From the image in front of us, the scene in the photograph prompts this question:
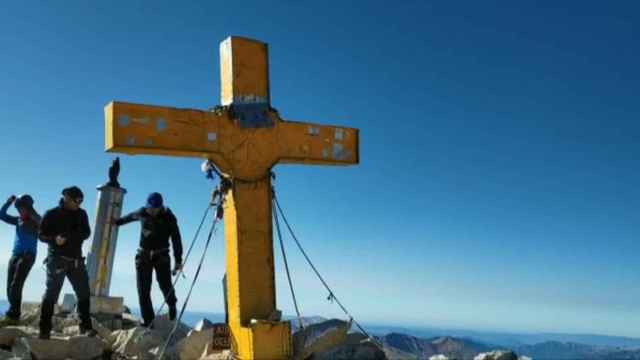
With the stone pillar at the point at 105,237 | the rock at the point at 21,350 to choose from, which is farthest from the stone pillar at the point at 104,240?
the rock at the point at 21,350

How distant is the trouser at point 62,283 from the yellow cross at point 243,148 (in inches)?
99.7

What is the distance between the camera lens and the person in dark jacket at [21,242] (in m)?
10.6

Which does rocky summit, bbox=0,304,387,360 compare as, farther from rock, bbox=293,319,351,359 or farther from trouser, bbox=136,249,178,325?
trouser, bbox=136,249,178,325

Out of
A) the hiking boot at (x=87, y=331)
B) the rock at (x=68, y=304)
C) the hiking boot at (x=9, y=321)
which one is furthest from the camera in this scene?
the rock at (x=68, y=304)

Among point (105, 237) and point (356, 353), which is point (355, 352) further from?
point (105, 237)

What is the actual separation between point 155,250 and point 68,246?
1783mm

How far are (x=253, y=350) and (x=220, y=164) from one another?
2007mm

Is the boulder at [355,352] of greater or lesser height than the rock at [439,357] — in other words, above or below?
above

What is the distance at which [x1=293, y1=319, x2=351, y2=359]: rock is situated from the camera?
710 cm

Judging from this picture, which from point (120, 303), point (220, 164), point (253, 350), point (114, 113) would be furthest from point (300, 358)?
point (120, 303)

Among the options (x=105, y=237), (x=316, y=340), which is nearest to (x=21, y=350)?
(x=316, y=340)

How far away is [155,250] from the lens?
33.5 feet

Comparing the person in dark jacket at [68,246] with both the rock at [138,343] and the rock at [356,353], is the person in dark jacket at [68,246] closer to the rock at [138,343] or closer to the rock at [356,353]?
the rock at [138,343]

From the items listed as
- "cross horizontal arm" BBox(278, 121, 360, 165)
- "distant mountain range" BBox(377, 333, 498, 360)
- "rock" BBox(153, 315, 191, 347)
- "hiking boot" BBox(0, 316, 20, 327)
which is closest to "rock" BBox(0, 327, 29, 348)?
"rock" BBox(153, 315, 191, 347)
